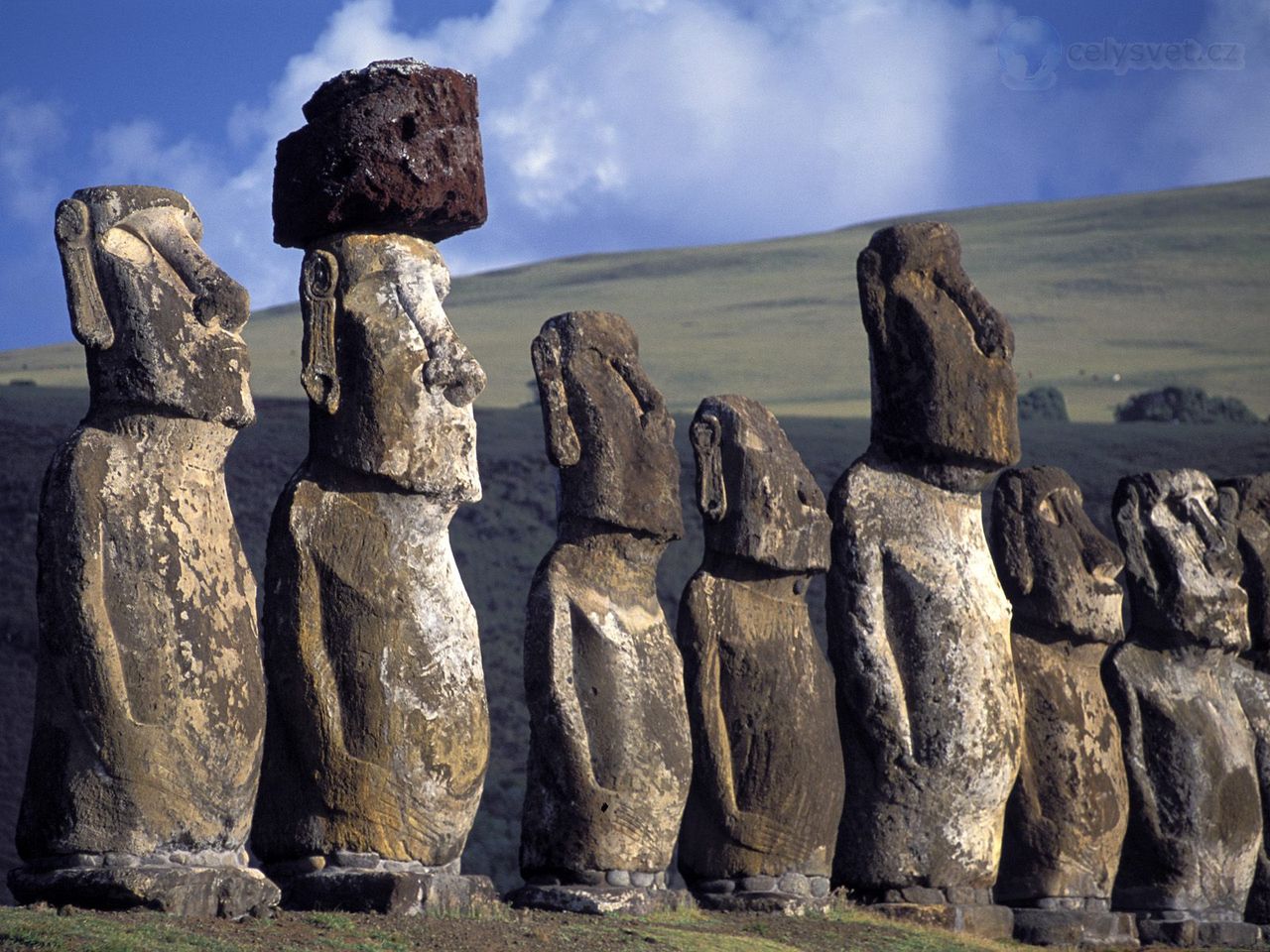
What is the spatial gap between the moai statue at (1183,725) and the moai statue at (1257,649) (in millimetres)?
396

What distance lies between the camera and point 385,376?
10461 millimetres

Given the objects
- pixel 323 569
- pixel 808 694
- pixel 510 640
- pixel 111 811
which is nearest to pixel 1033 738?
pixel 808 694

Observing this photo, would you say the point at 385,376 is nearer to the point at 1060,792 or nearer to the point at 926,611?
the point at 926,611

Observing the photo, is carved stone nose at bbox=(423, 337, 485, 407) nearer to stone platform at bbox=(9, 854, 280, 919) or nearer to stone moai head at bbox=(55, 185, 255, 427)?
stone moai head at bbox=(55, 185, 255, 427)

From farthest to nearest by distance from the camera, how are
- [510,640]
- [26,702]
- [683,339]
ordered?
[683,339], [510,640], [26,702]

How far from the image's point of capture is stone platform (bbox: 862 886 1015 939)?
41.5 feet

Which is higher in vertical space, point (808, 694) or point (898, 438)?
point (898, 438)

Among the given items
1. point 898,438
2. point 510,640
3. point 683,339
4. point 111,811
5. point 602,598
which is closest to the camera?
point 111,811

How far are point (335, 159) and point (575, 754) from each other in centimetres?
324

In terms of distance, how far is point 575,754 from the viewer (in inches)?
449

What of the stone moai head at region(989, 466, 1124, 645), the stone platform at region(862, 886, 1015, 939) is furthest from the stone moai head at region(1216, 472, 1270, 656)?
the stone platform at region(862, 886, 1015, 939)

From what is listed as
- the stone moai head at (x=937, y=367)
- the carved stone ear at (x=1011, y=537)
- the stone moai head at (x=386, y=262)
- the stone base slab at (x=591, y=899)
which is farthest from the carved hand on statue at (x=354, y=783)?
the carved stone ear at (x=1011, y=537)

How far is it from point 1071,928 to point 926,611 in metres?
2.18

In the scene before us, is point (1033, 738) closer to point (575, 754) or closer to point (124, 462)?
point (575, 754)
